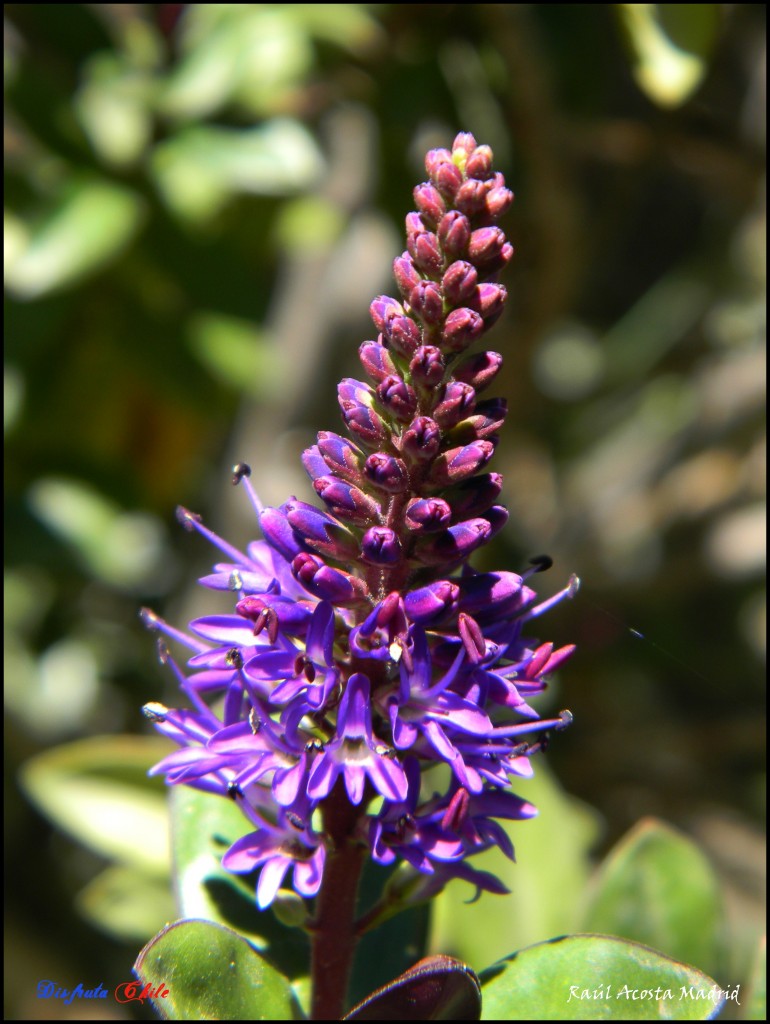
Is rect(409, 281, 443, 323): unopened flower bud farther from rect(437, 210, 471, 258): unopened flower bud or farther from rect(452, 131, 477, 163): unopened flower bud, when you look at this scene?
rect(452, 131, 477, 163): unopened flower bud

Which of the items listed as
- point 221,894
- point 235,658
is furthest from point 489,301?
point 221,894

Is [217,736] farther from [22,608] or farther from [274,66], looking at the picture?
[22,608]

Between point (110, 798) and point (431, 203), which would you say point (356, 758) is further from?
point (110, 798)

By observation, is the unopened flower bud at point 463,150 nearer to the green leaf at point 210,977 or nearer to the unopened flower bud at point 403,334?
the unopened flower bud at point 403,334

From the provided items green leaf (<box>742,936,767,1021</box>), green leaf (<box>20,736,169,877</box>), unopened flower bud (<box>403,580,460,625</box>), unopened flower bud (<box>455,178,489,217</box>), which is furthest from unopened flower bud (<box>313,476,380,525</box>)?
green leaf (<box>20,736,169,877</box>)

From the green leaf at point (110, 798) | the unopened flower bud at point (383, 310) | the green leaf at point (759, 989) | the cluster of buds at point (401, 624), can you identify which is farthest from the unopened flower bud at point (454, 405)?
the green leaf at point (110, 798)

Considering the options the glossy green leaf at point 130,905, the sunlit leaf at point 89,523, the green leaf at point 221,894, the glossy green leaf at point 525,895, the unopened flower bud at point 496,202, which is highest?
the unopened flower bud at point 496,202
